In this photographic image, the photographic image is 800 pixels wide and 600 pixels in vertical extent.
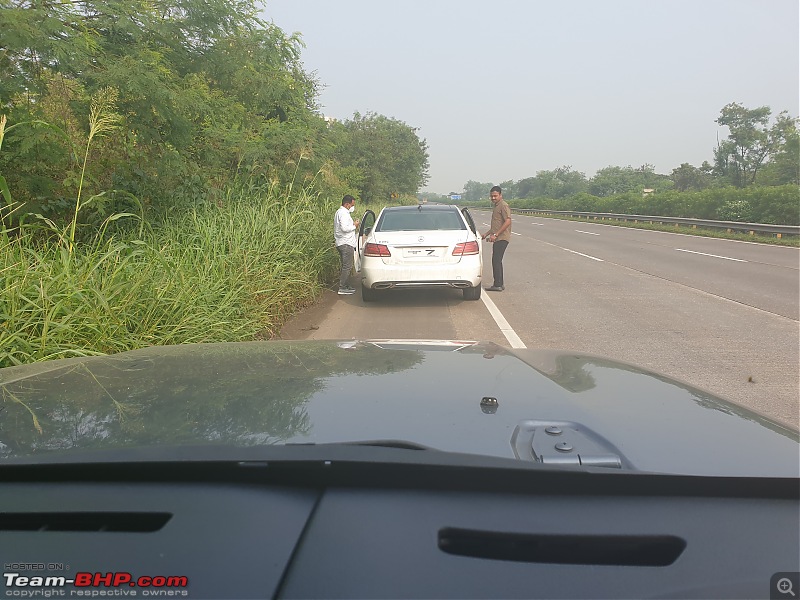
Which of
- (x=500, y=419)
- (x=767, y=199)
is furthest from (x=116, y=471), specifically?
(x=767, y=199)

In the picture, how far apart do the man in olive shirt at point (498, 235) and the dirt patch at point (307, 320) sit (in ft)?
10.0

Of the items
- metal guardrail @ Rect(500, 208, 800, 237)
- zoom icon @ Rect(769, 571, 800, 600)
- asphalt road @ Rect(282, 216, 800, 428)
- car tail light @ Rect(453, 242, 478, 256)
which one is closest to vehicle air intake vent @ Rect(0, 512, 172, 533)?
zoom icon @ Rect(769, 571, 800, 600)

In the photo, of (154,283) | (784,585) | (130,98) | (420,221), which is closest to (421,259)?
(420,221)

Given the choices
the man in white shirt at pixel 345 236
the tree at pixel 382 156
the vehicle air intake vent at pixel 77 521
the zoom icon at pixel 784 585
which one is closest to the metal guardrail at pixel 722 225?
the tree at pixel 382 156

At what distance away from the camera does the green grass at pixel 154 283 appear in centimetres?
530

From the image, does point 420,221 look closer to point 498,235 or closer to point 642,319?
point 498,235

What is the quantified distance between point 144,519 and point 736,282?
45.4 feet

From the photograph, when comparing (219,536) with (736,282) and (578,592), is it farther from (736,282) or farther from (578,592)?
(736,282)

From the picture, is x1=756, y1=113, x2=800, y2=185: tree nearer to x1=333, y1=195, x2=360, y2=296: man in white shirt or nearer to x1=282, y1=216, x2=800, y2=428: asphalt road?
x1=282, y1=216, x2=800, y2=428: asphalt road

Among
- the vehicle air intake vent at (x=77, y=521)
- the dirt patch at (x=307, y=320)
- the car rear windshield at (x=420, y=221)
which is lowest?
the dirt patch at (x=307, y=320)

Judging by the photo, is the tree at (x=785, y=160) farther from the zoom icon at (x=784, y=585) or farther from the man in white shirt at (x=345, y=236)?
the zoom icon at (x=784, y=585)

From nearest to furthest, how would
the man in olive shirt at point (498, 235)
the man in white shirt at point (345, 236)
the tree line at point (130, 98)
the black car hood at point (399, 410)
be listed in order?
the black car hood at point (399, 410)
the tree line at point (130, 98)
the man in white shirt at point (345, 236)
the man in olive shirt at point (498, 235)

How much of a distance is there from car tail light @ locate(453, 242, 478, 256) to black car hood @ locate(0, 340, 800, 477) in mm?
6711

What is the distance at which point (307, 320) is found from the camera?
9.40 m
